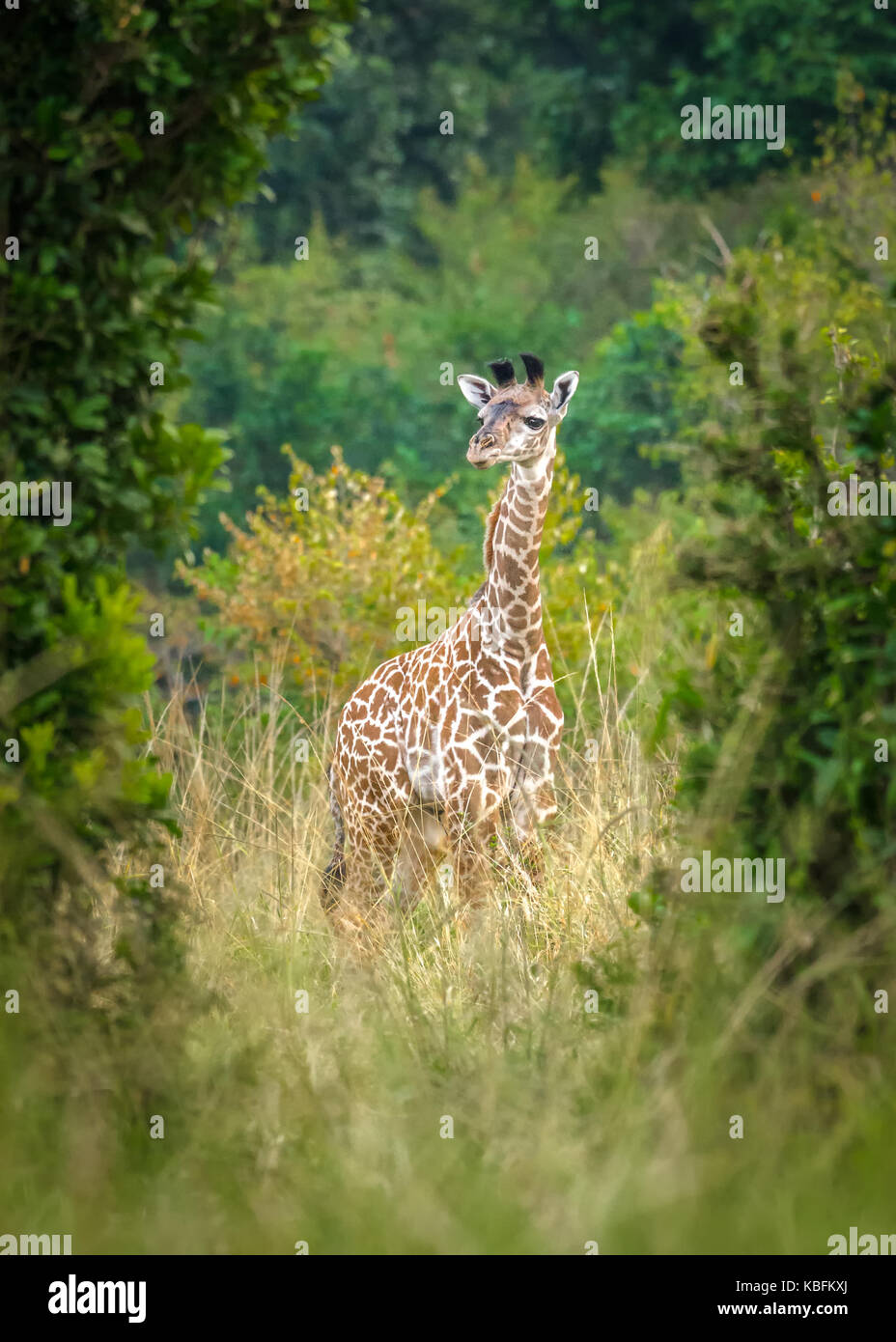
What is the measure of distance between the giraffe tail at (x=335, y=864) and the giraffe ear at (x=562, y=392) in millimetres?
2131

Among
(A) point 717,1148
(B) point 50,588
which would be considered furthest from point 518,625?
(A) point 717,1148

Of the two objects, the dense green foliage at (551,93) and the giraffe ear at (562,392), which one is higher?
the dense green foliage at (551,93)

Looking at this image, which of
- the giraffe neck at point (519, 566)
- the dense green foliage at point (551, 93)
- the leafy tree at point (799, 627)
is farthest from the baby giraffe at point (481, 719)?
the dense green foliage at point (551, 93)

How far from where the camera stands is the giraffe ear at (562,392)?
23.7 feet

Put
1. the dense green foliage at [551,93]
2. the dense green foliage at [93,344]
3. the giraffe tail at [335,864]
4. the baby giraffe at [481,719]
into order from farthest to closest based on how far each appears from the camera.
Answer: the dense green foliage at [551,93], the giraffe tail at [335,864], the baby giraffe at [481,719], the dense green foliage at [93,344]

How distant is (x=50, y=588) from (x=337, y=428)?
17278 mm

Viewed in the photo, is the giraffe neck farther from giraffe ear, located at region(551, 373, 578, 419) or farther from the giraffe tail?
the giraffe tail

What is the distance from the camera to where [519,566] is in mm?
7293

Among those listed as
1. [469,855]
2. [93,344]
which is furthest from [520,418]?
[93,344]

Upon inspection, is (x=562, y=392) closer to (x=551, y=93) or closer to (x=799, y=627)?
(x=799, y=627)

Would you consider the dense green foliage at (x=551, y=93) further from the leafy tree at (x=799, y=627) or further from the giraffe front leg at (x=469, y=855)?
the leafy tree at (x=799, y=627)

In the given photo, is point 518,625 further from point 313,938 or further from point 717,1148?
point 717,1148

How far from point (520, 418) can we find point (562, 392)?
39cm

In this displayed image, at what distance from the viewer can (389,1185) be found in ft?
12.4
